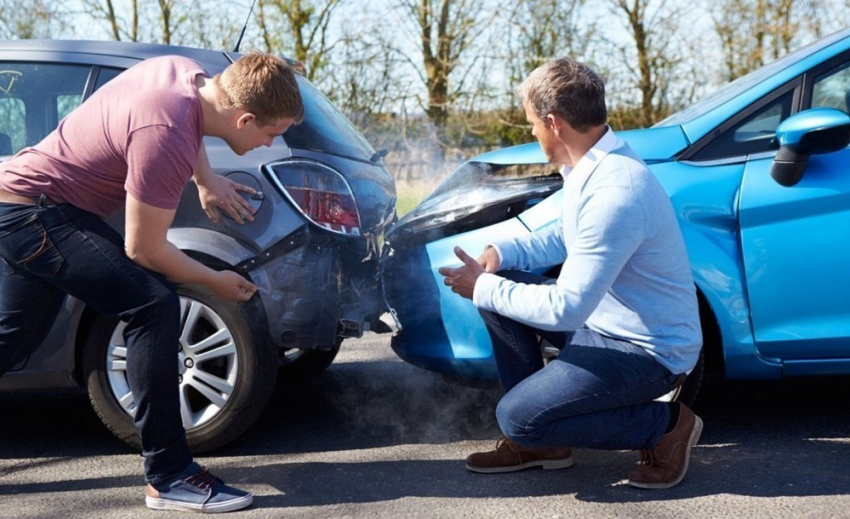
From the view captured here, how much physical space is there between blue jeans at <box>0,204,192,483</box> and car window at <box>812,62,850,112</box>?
2.37m

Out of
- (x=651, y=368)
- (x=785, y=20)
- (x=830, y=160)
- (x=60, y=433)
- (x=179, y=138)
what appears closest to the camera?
(x=179, y=138)

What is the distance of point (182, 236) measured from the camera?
344 centimetres

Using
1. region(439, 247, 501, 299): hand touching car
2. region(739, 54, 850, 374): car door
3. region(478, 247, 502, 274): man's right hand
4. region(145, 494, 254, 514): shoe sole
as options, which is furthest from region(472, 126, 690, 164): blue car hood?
region(145, 494, 254, 514): shoe sole

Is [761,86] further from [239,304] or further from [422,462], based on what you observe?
[239,304]

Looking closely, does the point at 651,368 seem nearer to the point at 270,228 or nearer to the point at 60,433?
the point at 270,228

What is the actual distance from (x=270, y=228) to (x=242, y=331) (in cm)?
38

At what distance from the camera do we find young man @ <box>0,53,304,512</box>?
2.73 metres

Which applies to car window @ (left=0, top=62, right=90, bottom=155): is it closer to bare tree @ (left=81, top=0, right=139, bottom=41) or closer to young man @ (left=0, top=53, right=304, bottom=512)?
young man @ (left=0, top=53, right=304, bottom=512)

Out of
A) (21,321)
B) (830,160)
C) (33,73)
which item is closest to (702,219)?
(830,160)

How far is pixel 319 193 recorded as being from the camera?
351cm

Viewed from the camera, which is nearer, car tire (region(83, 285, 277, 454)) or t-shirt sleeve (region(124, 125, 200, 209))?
t-shirt sleeve (region(124, 125, 200, 209))

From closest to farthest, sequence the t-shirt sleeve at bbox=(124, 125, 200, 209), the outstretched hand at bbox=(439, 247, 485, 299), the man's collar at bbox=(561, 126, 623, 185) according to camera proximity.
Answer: the t-shirt sleeve at bbox=(124, 125, 200, 209) → the man's collar at bbox=(561, 126, 623, 185) → the outstretched hand at bbox=(439, 247, 485, 299)

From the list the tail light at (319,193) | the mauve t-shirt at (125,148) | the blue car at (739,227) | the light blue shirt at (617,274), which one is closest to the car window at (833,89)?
the blue car at (739,227)

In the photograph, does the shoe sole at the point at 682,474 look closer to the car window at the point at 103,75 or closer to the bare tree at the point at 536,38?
the car window at the point at 103,75
